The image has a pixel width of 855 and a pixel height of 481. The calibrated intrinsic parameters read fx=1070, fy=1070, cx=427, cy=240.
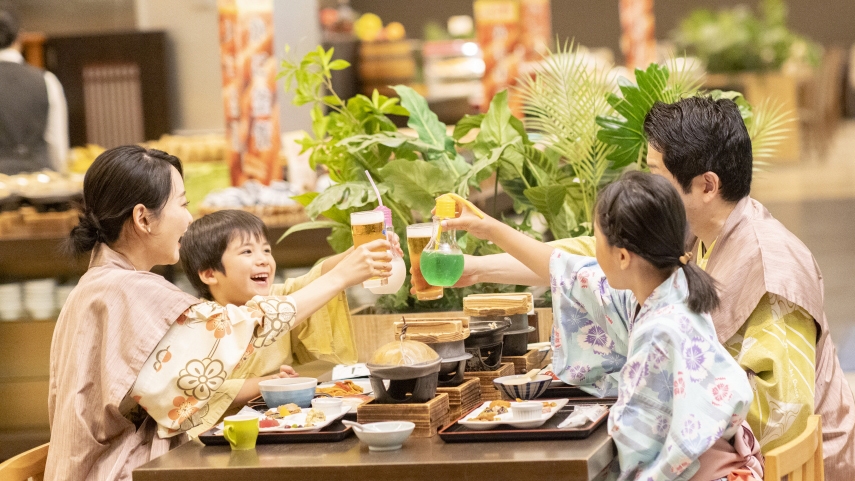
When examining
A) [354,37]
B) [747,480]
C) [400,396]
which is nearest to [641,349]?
[747,480]

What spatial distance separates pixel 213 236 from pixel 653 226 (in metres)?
1.30

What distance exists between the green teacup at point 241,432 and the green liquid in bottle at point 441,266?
54 cm

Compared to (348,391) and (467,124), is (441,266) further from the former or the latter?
(467,124)

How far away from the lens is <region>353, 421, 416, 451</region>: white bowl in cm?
197

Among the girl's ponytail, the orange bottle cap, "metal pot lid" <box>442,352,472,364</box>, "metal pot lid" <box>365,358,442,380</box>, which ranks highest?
the orange bottle cap

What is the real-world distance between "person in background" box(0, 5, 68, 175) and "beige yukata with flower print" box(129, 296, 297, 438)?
3807 millimetres

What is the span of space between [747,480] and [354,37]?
8598 millimetres

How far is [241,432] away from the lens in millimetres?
2072

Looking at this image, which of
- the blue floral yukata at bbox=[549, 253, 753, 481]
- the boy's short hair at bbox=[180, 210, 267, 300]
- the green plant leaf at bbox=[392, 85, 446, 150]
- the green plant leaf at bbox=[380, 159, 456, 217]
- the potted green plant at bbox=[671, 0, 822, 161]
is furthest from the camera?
the potted green plant at bbox=[671, 0, 822, 161]

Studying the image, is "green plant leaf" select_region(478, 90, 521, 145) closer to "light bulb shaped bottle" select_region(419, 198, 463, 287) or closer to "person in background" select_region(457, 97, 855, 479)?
"person in background" select_region(457, 97, 855, 479)

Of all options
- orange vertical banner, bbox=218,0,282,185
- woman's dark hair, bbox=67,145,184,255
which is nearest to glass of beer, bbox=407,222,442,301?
woman's dark hair, bbox=67,145,184,255

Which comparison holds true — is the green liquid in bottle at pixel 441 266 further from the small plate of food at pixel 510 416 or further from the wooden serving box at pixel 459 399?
the small plate of food at pixel 510 416

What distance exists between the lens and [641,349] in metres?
2.03

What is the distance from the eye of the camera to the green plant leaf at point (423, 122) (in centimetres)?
356
